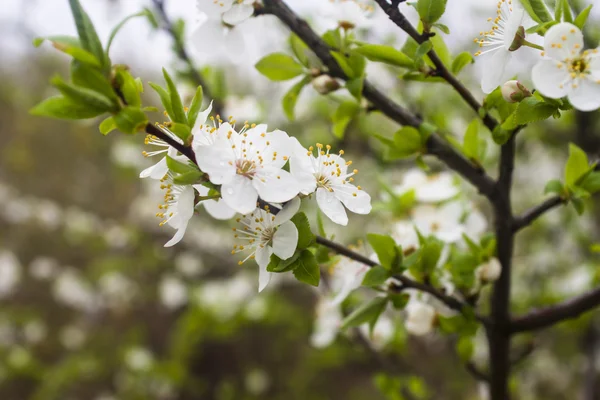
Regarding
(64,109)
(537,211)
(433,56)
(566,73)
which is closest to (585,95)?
(566,73)

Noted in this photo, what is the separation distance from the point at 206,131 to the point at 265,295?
7.00 ft

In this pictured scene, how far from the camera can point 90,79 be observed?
1.38 ft

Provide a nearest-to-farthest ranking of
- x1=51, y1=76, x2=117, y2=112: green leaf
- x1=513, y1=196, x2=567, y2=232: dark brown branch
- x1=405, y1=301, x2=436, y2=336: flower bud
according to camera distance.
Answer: x1=51, y1=76, x2=117, y2=112: green leaf < x1=513, y1=196, x2=567, y2=232: dark brown branch < x1=405, y1=301, x2=436, y2=336: flower bud

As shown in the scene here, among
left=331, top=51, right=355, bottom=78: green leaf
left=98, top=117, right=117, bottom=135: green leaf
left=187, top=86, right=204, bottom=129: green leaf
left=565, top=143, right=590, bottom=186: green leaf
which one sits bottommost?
left=565, top=143, right=590, bottom=186: green leaf

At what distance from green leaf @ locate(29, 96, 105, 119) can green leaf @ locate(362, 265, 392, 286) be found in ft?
1.12

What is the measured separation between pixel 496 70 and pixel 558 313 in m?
0.45

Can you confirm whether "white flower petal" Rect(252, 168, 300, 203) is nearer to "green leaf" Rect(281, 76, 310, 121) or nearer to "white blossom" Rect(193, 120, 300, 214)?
"white blossom" Rect(193, 120, 300, 214)

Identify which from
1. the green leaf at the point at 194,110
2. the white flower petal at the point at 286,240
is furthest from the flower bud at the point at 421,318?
the green leaf at the point at 194,110

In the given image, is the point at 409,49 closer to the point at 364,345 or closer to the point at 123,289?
the point at 364,345

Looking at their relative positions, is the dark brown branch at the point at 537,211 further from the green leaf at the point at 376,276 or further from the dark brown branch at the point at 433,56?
the green leaf at the point at 376,276

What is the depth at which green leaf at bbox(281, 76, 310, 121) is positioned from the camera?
71 centimetres

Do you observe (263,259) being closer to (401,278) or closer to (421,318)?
(401,278)

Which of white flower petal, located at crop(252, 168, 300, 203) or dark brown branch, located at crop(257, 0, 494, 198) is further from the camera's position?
dark brown branch, located at crop(257, 0, 494, 198)

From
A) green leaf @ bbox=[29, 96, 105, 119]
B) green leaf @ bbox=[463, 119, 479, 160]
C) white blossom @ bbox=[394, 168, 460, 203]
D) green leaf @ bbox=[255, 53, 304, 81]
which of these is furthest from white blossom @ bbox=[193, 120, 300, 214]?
white blossom @ bbox=[394, 168, 460, 203]
